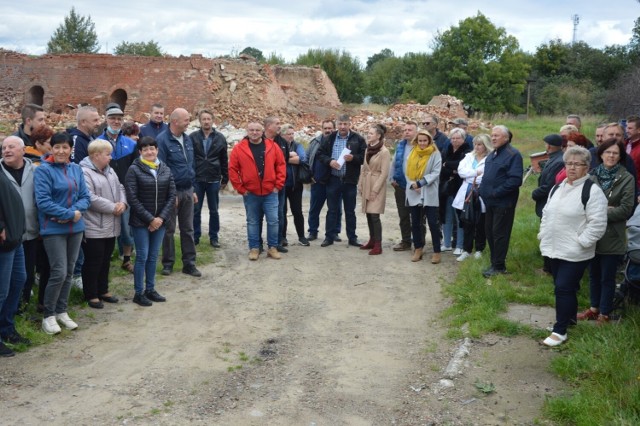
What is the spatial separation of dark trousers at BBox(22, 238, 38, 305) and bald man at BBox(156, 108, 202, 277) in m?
2.05

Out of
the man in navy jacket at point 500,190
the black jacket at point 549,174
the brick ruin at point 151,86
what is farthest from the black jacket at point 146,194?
the brick ruin at point 151,86

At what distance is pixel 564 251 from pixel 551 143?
258 cm

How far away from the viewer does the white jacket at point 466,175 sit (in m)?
9.05

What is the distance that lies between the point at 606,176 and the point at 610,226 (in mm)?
537

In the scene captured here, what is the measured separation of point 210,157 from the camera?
9.73 metres

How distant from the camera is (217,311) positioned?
23.8 ft

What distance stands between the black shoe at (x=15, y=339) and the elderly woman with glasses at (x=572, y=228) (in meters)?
4.85

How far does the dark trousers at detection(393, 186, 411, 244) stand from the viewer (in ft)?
32.2

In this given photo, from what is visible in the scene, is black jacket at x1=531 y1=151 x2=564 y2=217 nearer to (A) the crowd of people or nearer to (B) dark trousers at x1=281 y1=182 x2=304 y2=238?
(A) the crowd of people

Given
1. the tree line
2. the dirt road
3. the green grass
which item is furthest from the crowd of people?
the tree line

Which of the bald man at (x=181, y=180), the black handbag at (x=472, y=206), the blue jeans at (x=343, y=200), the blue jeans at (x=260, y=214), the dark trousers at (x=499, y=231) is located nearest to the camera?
the dark trousers at (x=499, y=231)

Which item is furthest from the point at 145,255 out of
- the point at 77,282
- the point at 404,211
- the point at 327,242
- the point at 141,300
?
the point at 404,211

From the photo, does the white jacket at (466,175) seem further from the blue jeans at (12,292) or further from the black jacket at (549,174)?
the blue jeans at (12,292)

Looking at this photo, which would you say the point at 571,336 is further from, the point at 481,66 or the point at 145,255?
the point at 481,66
